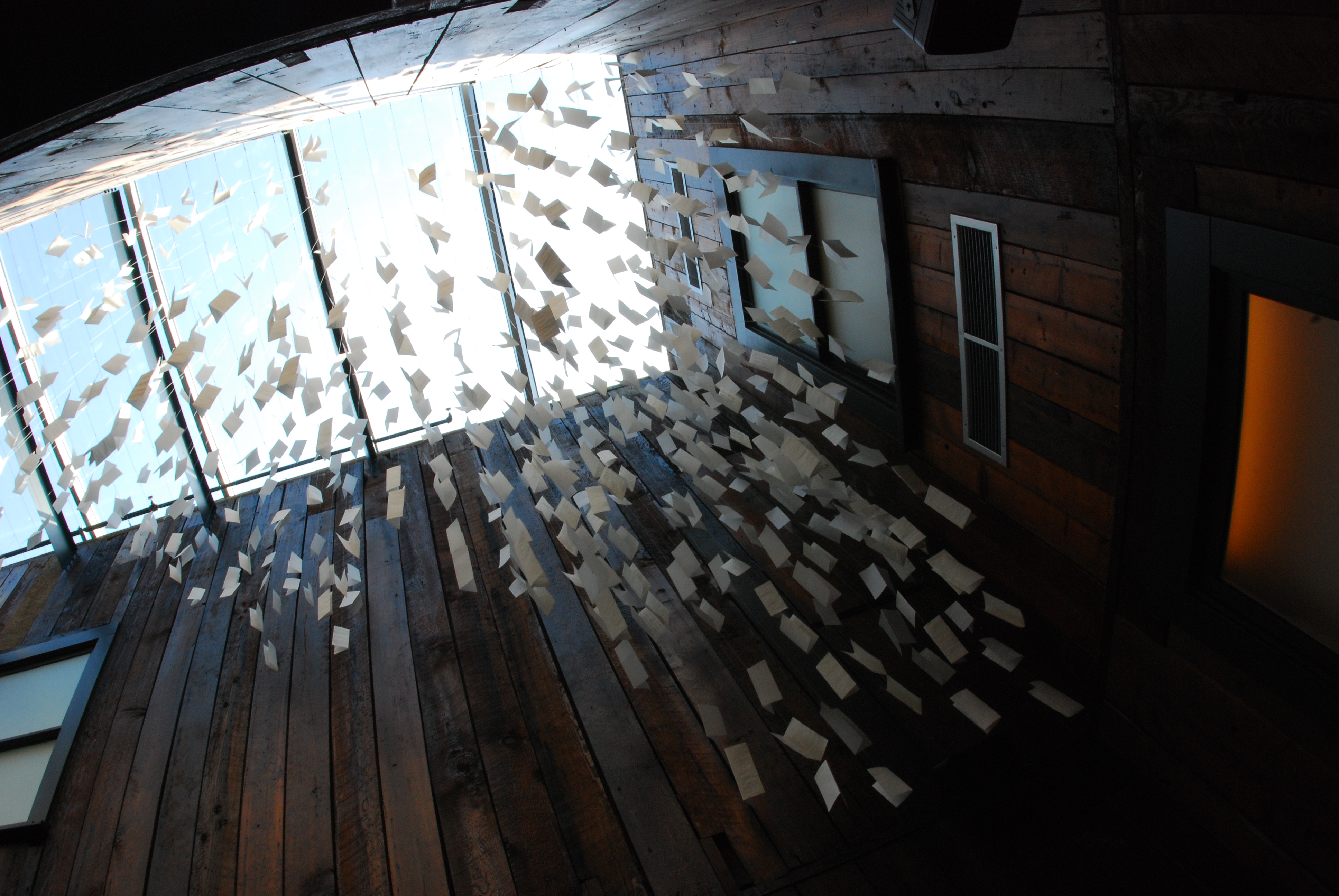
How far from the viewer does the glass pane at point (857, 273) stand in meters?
2.71

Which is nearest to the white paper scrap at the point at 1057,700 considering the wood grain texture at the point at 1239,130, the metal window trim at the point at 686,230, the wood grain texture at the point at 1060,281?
the wood grain texture at the point at 1060,281

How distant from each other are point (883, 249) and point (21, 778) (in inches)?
135

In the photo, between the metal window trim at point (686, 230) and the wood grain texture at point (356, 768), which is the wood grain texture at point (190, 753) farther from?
the metal window trim at point (686, 230)

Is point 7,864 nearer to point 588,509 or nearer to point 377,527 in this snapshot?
point 377,527

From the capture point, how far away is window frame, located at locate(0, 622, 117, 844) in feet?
8.43

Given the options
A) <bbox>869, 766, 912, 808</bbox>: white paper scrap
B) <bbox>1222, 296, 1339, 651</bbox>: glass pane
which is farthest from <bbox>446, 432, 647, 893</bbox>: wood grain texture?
<bbox>1222, 296, 1339, 651</bbox>: glass pane

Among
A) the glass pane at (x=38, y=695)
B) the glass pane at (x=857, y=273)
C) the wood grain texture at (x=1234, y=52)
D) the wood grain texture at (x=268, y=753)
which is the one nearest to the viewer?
the wood grain texture at (x=1234, y=52)

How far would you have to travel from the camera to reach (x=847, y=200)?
2.80 m

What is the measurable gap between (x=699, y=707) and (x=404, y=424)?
338 cm

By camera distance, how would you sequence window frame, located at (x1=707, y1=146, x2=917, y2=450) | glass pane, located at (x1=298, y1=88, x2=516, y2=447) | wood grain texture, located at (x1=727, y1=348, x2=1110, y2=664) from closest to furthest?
wood grain texture, located at (x1=727, y1=348, x2=1110, y2=664)
window frame, located at (x1=707, y1=146, x2=917, y2=450)
glass pane, located at (x1=298, y1=88, x2=516, y2=447)

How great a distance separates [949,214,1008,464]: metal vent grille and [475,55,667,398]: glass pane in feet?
7.83

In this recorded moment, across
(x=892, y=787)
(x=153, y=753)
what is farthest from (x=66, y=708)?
(x=892, y=787)

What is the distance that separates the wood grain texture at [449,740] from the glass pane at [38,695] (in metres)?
1.34

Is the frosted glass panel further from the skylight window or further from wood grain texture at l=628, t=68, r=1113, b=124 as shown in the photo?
the skylight window
